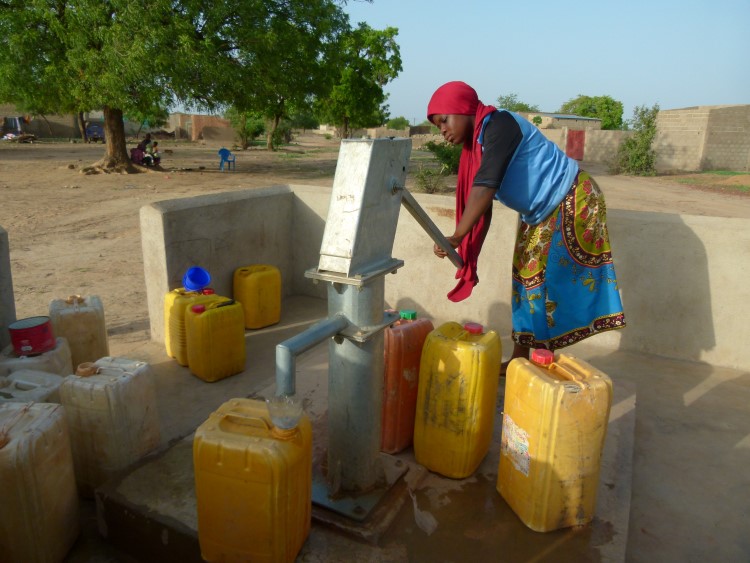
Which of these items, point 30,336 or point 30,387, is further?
point 30,336

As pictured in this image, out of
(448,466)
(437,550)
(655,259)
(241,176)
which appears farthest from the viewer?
(241,176)

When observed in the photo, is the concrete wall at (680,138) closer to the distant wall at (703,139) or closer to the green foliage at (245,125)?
the distant wall at (703,139)

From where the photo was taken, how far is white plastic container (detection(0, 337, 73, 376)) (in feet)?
8.45

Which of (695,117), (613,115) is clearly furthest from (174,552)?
(613,115)

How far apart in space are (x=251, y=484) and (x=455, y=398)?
85 cm

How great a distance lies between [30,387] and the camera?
2.29 metres

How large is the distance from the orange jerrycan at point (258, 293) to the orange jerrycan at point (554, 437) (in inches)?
100

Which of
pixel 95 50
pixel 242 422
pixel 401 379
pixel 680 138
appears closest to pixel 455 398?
pixel 401 379

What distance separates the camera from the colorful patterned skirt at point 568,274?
2.64 m

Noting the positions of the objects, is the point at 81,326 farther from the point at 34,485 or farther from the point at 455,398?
the point at 455,398

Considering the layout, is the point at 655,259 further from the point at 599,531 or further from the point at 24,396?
the point at 24,396

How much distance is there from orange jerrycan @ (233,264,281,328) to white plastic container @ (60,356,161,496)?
1772mm

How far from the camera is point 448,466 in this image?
217 cm

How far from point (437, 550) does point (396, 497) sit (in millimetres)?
241
